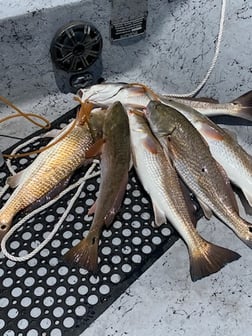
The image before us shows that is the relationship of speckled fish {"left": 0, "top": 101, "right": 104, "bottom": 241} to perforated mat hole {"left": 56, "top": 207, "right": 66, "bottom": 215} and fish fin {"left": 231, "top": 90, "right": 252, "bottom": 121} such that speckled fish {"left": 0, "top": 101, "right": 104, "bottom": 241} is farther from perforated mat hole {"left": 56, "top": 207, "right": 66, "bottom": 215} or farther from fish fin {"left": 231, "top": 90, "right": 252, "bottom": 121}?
fish fin {"left": 231, "top": 90, "right": 252, "bottom": 121}

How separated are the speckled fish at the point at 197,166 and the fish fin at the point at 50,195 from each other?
15.5 inches

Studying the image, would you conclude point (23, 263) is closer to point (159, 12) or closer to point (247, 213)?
point (247, 213)

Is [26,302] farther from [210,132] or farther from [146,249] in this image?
[210,132]

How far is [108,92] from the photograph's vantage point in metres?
2.13

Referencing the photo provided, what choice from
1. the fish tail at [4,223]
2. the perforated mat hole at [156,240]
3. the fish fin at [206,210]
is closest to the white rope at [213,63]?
the fish fin at [206,210]

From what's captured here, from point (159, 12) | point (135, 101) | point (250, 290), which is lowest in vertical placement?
point (250, 290)

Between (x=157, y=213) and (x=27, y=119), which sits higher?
(x=27, y=119)

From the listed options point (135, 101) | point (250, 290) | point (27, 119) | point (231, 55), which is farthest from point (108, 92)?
point (250, 290)

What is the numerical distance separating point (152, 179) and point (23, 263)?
54 cm

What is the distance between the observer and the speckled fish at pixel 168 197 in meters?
1.72

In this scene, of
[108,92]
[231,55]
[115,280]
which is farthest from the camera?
[231,55]

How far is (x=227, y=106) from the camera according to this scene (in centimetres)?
217

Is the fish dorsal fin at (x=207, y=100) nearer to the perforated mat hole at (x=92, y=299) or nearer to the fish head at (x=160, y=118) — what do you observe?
the fish head at (x=160, y=118)

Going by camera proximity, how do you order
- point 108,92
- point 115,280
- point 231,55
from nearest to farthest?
point 115,280, point 108,92, point 231,55
